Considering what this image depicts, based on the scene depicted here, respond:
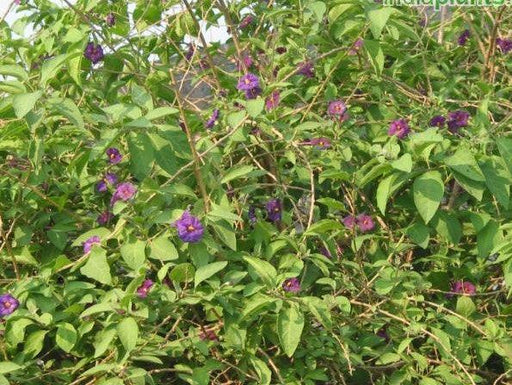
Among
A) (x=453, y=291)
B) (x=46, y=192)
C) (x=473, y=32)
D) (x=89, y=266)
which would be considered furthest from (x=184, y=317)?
(x=473, y=32)

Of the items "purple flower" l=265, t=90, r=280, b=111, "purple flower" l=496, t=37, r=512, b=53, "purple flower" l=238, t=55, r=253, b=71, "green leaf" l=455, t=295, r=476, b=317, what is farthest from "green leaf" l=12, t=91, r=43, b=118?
"purple flower" l=496, t=37, r=512, b=53

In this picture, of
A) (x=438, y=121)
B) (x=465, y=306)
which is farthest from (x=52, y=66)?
(x=465, y=306)

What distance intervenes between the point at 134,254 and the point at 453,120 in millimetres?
1053

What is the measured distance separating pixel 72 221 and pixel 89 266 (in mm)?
337

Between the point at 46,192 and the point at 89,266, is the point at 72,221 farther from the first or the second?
the point at 89,266

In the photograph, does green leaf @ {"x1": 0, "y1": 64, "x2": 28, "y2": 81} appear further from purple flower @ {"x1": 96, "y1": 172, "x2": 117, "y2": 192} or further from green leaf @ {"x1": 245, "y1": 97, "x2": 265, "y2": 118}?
green leaf @ {"x1": 245, "y1": 97, "x2": 265, "y2": 118}

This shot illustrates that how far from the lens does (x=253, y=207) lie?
2738mm

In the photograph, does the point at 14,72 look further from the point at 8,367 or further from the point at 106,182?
the point at 8,367

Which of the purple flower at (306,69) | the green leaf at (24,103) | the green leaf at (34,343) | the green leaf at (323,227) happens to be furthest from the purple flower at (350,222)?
the green leaf at (24,103)

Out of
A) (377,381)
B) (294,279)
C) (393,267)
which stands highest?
(294,279)

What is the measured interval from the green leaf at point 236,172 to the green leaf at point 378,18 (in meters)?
0.45

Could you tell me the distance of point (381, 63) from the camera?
265cm

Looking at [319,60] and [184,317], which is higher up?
[319,60]

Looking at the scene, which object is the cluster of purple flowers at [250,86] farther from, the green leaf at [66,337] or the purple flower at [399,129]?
the green leaf at [66,337]
